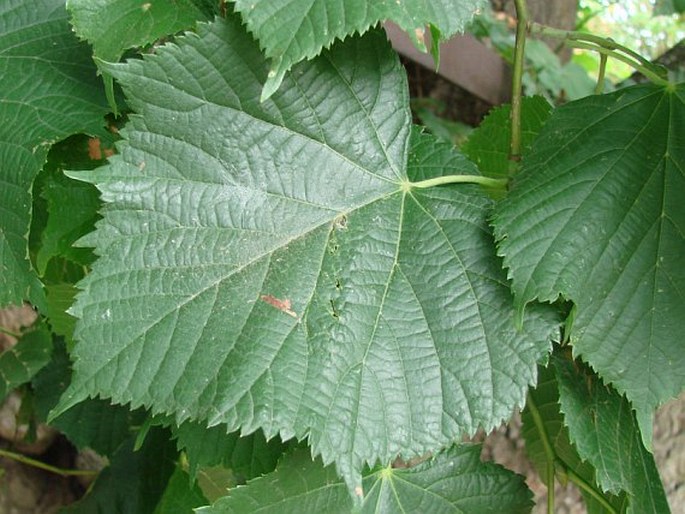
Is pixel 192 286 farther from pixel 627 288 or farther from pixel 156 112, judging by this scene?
pixel 627 288

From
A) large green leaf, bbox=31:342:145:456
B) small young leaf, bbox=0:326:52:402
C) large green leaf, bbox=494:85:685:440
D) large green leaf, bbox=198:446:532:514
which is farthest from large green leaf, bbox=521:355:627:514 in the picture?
small young leaf, bbox=0:326:52:402

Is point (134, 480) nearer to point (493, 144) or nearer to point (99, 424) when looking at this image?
point (99, 424)

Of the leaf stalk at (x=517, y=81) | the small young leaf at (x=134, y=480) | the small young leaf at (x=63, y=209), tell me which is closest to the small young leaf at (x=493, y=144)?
the leaf stalk at (x=517, y=81)

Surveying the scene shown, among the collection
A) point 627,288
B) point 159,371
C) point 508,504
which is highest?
point 627,288

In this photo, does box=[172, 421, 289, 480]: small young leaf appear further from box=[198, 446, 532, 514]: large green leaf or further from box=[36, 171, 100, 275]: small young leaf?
box=[36, 171, 100, 275]: small young leaf

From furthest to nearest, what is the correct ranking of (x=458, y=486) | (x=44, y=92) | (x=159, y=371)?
(x=458, y=486), (x=44, y=92), (x=159, y=371)

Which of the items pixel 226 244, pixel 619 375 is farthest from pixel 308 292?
pixel 619 375

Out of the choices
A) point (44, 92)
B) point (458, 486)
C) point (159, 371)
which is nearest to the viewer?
point (159, 371)
